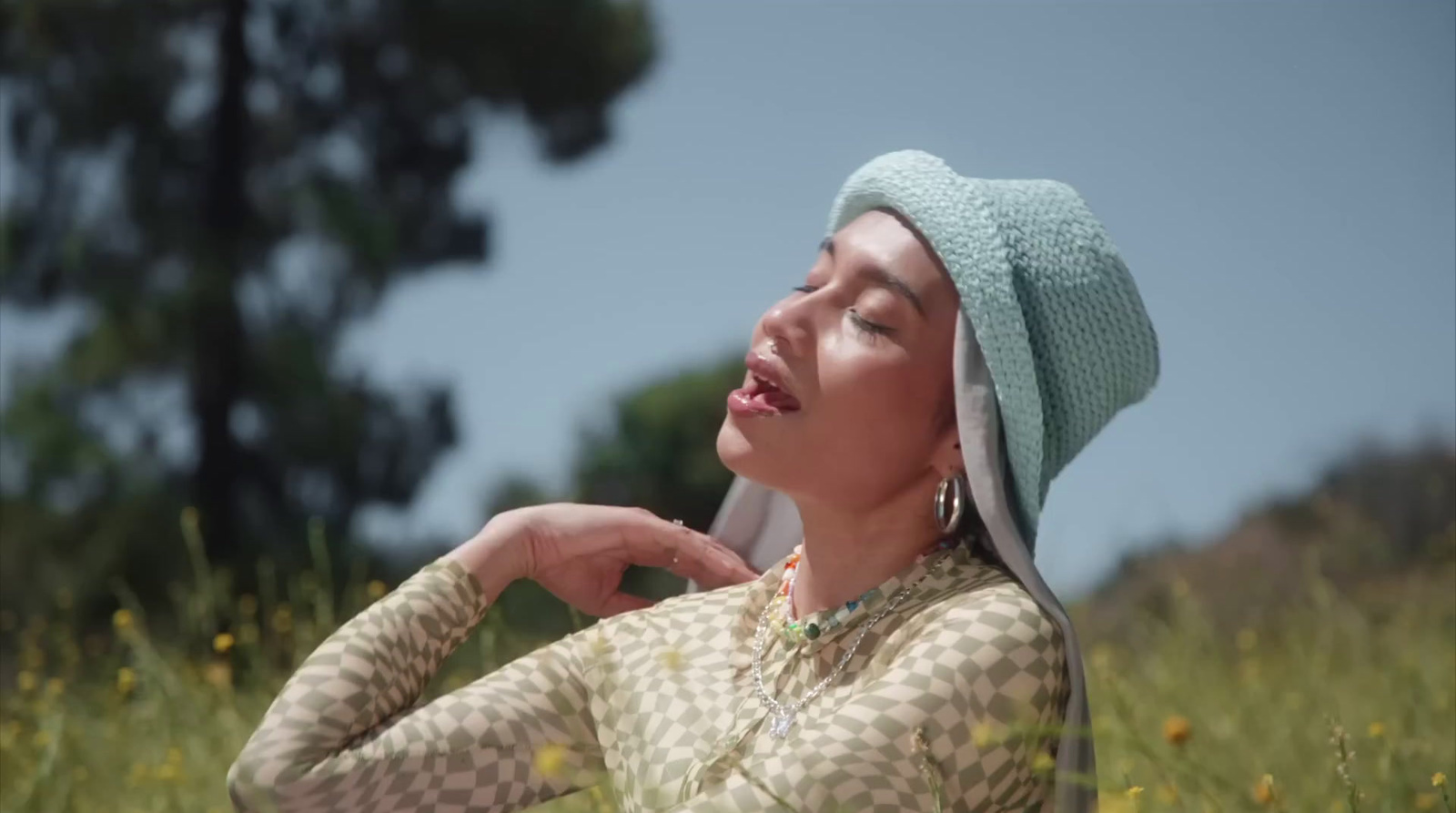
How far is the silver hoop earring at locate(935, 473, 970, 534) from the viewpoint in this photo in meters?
1.96

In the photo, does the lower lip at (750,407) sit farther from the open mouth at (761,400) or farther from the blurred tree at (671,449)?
the blurred tree at (671,449)

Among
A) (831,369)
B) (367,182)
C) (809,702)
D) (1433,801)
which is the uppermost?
(367,182)

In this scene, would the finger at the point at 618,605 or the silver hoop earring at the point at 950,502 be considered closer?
the silver hoop earring at the point at 950,502

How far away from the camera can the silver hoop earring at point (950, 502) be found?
77.0 inches

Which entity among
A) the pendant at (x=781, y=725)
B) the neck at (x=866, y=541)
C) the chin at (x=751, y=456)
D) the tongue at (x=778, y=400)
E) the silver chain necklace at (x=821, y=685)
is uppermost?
the tongue at (x=778, y=400)

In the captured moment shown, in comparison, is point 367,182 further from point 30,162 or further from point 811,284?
point 811,284

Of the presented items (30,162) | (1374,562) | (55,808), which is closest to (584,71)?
(30,162)

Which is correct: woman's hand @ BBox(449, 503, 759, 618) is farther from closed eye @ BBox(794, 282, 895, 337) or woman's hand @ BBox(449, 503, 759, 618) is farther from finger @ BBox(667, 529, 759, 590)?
closed eye @ BBox(794, 282, 895, 337)

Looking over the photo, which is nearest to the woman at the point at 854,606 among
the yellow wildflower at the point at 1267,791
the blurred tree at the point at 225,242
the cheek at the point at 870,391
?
the cheek at the point at 870,391

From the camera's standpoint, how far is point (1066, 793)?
1811mm

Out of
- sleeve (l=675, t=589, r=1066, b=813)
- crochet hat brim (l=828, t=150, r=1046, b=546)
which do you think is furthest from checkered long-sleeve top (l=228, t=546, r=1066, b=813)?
crochet hat brim (l=828, t=150, r=1046, b=546)

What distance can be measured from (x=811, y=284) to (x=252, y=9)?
22.0 ft

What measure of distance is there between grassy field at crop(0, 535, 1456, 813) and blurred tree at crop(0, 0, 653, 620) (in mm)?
1506

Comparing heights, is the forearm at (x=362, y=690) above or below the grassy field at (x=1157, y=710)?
above
